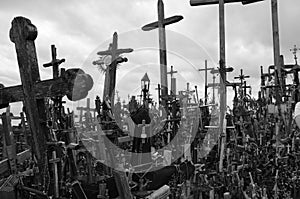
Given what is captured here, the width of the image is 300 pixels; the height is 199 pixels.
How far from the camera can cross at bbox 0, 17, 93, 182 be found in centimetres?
271

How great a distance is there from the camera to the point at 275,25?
25.0 feet

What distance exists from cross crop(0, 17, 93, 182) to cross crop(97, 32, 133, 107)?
3206mm

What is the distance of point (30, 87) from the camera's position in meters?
2.73

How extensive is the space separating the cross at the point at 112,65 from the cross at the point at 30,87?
321cm

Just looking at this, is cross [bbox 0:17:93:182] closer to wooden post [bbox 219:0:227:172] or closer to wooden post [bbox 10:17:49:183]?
wooden post [bbox 10:17:49:183]

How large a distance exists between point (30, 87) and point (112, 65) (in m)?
3.47

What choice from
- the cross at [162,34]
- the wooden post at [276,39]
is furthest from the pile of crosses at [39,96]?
the wooden post at [276,39]

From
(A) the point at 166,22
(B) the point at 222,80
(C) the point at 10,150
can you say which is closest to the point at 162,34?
(A) the point at 166,22

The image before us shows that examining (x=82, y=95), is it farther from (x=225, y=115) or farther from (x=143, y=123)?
(x=225, y=115)

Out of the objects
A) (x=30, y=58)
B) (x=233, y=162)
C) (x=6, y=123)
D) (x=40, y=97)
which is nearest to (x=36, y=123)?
(x=40, y=97)

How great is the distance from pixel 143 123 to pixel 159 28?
3.13 metres

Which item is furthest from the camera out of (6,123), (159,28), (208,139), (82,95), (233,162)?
(159,28)

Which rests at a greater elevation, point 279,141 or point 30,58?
point 30,58

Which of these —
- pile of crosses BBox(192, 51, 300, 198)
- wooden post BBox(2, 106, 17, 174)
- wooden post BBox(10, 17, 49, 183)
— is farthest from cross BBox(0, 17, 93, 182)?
pile of crosses BBox(192, 51, 300, 198)
